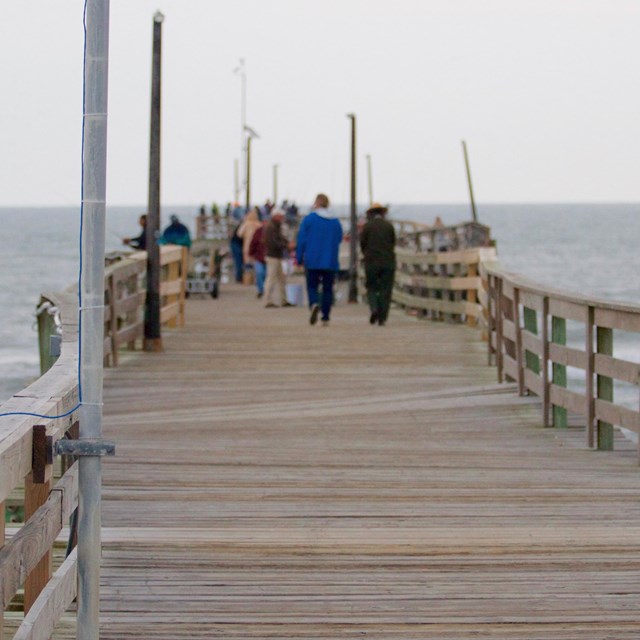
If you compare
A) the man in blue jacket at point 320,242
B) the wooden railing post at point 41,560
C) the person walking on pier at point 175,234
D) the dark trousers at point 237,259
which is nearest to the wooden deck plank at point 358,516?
the wooden railing post at point 41,560

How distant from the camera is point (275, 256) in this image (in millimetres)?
20734

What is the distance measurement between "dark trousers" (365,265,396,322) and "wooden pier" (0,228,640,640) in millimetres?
4196

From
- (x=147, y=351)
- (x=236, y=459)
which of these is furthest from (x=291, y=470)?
(x=147, y=351)

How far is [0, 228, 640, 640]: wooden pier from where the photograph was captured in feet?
17.2

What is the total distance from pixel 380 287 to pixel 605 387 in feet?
30.5

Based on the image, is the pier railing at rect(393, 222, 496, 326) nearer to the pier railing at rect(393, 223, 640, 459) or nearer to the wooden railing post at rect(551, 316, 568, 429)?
the pier railing at rect(393, 223, 640, 459)

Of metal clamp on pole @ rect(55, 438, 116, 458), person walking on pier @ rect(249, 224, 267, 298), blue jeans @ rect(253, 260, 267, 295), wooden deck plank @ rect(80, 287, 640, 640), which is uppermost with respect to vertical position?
person walking on pier @ rect(249, 224, 267, 298)

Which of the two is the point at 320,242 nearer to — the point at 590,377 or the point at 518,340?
the point at 518,340

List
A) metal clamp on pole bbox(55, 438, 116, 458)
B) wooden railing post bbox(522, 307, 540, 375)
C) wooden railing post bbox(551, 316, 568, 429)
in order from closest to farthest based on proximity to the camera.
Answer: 1. metal clamp on pole bbox(55, 438, 116, 458)
2. wooden railing post bbox(551, 316, 568, 429)
3. wooden railing post bbox(522, 307, 540, 375)

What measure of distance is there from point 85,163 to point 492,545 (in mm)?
3044

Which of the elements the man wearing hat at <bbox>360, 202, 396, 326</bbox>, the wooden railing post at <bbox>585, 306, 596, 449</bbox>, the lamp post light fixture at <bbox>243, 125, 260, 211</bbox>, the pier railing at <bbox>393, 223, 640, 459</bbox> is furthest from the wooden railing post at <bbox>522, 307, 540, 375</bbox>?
the lamp post light fixture at <bbox>243, 125, 260, 211</bbox>

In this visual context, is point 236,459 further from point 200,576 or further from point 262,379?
point 262,379

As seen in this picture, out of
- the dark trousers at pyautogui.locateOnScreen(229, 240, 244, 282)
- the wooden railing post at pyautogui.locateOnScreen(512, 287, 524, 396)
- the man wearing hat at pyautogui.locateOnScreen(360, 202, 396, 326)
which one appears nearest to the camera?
Answer: the wooden railing post at pyautogui.locateOnScreen(512, 287, 524, 396)

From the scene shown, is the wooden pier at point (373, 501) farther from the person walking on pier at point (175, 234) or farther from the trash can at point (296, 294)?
the trash can at point (296, 294)
